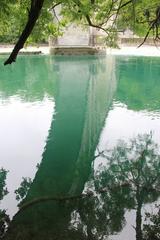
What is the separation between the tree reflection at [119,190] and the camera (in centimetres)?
636

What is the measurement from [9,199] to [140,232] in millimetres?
2501

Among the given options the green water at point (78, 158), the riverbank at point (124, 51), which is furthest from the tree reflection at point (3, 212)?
the riverbank at point (124, 51)

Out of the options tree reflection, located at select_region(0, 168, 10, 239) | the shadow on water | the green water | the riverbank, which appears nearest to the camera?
tree reflection, located at select_region(0, 168, 10, 239)

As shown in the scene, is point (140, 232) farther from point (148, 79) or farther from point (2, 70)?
point (2, 70)

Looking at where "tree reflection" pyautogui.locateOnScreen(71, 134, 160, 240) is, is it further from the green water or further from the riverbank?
the riverbank

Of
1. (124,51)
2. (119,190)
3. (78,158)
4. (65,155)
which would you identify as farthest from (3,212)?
(124,51)

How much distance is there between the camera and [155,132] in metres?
12.3

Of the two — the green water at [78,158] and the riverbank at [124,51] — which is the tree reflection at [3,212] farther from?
the riverbank at [124,51]

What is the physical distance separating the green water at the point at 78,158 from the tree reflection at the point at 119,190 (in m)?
0.02

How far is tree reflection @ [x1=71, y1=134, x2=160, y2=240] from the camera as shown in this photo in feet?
20.9

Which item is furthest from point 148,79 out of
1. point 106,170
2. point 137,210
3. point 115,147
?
point 137,210

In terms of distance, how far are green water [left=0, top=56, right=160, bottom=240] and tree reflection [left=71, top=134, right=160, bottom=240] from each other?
2cm

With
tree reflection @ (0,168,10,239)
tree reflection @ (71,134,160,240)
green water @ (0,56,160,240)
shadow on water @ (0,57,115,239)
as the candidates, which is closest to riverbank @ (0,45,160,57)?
shadow on water @ (0,57,115,239)

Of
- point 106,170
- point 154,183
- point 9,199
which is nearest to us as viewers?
point 9,199
